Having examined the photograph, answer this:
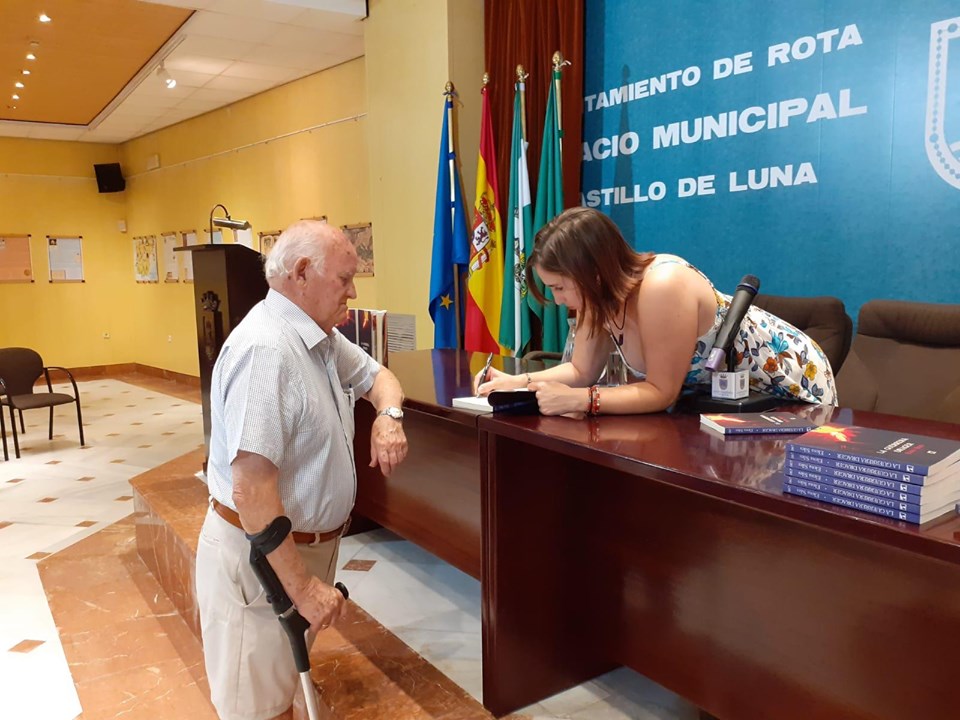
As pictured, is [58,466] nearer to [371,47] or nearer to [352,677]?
[371,47]

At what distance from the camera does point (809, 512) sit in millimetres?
1015

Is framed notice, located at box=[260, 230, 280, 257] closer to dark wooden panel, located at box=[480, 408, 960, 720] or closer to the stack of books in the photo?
dark wooden panel, located at box=[480, 408, 960, 720]

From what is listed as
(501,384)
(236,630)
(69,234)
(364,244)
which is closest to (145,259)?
(69,234)

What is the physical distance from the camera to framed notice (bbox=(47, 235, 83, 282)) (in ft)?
31.2

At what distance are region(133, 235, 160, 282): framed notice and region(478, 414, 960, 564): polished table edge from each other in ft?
30.5

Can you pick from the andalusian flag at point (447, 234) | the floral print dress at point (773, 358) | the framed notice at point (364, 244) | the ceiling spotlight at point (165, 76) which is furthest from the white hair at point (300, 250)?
the ceiling spotlight at point (165, 76)

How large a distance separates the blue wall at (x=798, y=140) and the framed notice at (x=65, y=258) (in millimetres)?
8335

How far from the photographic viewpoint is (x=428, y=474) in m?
2.61

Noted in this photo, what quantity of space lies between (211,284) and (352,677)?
188 centimetres

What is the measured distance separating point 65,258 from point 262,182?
4.05 m

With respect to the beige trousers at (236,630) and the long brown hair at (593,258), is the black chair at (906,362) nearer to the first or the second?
the long brown hair at (593,258)

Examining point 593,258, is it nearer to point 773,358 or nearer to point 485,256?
point 773,358

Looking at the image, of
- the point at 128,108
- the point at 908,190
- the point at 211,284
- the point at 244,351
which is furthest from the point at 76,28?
the point at 908,190

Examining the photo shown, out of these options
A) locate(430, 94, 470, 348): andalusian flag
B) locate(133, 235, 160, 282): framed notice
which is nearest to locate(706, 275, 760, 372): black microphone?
locate(430, 94, 470, 348): andalusian flag
